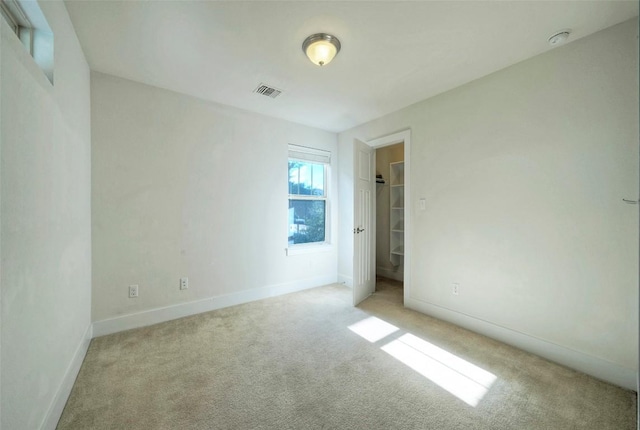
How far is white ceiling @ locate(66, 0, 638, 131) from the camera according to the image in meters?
1.60

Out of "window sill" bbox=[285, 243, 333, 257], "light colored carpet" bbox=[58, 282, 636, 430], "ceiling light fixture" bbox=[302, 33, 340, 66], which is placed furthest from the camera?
"window sill" bbox=[285, 243, 333, 257]

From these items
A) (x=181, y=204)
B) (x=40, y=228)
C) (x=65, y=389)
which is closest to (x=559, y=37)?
(x=40, y=228)

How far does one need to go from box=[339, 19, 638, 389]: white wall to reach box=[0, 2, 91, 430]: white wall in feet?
10.1

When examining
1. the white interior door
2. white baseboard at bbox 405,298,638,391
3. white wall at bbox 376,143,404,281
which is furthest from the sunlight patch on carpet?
white wall at bbox 376,143,404,281

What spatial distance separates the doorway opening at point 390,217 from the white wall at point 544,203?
1324 mm

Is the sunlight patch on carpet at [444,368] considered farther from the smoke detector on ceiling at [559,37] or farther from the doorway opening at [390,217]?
the smoke detector on ceiling at [559,37]

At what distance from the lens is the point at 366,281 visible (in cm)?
341

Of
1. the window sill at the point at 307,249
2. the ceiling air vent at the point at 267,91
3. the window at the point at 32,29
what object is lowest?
the window sill at the point at 307,249

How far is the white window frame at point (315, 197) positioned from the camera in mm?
3707

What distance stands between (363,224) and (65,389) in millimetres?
2998

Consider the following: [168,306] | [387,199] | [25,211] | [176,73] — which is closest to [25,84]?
[25,211]

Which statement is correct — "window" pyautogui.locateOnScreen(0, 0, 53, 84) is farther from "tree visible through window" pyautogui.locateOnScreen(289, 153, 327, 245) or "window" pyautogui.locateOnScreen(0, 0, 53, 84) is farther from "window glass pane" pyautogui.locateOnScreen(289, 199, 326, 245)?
"window glass pane" pyautogui.locateOnScreen(289, 199, 326, 245)

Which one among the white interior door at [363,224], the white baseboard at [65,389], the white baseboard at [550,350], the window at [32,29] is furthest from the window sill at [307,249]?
the window at [32,29]

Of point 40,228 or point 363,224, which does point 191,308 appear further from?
point 363,224
